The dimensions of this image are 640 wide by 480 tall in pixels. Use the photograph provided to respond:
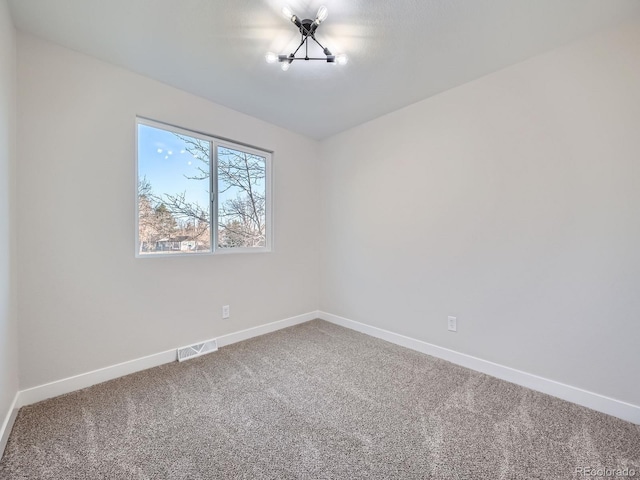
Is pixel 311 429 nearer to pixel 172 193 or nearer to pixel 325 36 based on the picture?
pixel 172 193

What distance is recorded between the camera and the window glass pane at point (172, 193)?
231 cm

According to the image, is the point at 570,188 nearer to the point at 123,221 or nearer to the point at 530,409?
the point at 530,409

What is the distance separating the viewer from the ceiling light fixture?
159 centimetres

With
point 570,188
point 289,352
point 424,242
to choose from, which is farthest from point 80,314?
point 570,188

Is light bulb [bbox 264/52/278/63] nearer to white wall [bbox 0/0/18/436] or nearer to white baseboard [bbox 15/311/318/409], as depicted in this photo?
white wall [bbox 0/0/18/436]

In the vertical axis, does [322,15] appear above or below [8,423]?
above

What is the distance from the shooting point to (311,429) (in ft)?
5.12

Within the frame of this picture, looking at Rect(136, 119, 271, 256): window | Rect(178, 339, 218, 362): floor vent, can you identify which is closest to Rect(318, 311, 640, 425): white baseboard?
Rect(178, 339, 218, 362): floor vent

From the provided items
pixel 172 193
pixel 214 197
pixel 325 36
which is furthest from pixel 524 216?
pixel 172 193

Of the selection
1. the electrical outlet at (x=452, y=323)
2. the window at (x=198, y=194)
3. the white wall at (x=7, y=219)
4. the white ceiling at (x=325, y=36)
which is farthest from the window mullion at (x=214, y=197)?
the electrical outlet at (x=452, y=323)

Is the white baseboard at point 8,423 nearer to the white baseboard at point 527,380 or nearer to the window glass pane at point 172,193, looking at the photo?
the window glass pane at point 172,193

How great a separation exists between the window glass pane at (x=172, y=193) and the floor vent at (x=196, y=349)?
0.89 m

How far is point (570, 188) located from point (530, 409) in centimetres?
150

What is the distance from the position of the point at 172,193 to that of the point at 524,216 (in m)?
2.94
